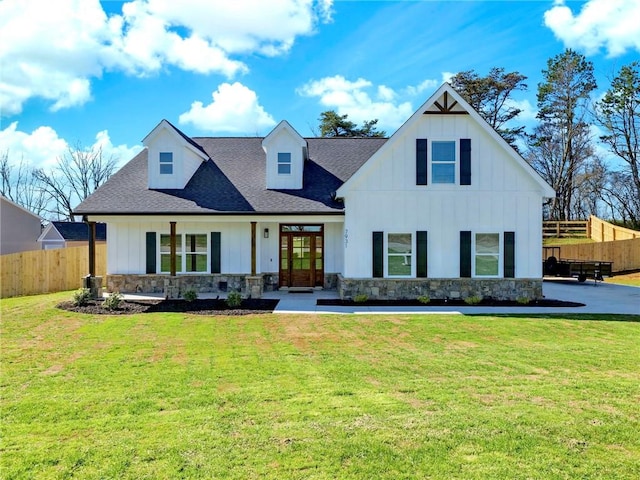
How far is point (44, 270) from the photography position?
18.3 metres

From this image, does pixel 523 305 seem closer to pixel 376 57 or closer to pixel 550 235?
pixel 376 57

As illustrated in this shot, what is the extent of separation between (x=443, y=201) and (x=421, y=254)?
2.02 meters

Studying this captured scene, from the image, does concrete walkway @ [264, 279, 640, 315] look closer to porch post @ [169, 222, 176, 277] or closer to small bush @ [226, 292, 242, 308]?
small bush @ [226, 292, 242, 308]

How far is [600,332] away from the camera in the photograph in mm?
9945

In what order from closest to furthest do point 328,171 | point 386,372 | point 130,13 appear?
point 386,372
point 130,13
point 328,171

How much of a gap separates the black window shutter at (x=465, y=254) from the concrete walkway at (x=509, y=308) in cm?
178

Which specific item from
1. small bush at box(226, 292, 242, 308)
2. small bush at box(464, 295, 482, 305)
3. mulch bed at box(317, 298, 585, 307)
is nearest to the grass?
small bush at box(226, 292, 242, 308)

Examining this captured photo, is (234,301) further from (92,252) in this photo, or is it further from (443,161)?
(443,161)

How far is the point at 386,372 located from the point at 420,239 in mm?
8771

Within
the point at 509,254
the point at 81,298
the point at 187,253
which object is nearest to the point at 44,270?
the point at 81,298

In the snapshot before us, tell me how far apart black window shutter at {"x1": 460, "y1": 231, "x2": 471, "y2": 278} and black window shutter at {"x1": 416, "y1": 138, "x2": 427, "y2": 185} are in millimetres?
2351

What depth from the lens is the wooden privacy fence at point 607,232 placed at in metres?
28.8

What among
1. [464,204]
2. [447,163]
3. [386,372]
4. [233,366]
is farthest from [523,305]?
[233,366]

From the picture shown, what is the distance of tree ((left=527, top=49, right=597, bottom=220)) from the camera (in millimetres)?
34938
